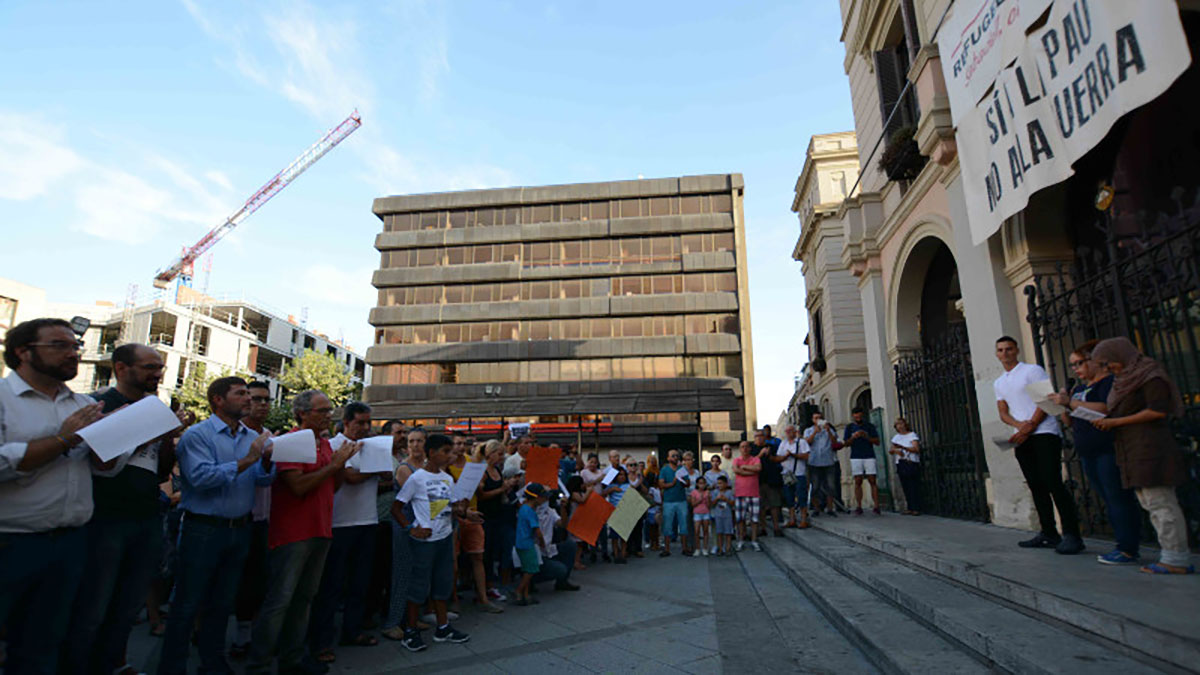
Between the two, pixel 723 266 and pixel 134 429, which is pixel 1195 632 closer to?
pixel 134 429

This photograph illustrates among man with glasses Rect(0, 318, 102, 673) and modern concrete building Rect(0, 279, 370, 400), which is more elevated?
modern concrete building Rect(0, 279, 370, 400)

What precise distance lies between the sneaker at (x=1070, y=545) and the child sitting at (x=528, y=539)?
180 inches

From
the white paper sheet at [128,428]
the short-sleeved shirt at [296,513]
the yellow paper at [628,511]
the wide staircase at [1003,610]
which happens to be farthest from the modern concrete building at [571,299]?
the white paper sheet at [128,428]

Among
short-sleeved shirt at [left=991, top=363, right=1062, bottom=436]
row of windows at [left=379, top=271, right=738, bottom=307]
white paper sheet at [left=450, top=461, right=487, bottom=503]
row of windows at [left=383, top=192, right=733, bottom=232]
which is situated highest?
row of windows at [left=383, top=192, right=733, bottom=232]

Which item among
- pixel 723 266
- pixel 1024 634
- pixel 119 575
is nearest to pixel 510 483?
pixel 119 575

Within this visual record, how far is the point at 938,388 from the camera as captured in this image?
8719 mm

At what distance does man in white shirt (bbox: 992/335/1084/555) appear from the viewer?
15.6ft

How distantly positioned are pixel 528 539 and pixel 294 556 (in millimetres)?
Answer: 2968

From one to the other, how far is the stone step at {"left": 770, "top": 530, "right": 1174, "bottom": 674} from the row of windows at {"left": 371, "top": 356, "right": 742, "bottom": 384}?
3426cm

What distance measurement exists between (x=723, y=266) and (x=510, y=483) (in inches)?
1444

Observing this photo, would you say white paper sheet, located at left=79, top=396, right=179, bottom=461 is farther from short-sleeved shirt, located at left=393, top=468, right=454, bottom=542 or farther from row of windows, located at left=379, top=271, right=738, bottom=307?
row of windows, located at left=379, top=271, right=738, bottom=307

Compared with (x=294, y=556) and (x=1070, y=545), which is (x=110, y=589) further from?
(x=1070, y=545)

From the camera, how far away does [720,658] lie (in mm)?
3885

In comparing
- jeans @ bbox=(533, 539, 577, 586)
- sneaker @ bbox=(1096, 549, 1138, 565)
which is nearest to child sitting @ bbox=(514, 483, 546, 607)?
jeans @ bbox=(533, 539, 577, 586)
